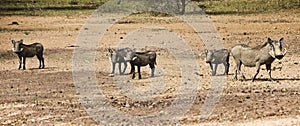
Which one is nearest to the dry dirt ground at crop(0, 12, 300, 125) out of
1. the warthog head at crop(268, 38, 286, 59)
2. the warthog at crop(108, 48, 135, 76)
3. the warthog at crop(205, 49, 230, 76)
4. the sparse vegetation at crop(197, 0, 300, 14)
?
the warthog at crop(205, 49, 230, 76)

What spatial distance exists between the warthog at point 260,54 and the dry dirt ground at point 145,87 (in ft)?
1.12

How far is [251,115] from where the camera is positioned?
394 inches

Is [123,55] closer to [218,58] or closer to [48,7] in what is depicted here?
[218,58]

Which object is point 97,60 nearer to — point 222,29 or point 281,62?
point 281,62

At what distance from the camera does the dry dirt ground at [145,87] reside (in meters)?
10.3

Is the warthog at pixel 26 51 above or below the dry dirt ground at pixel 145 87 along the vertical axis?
above

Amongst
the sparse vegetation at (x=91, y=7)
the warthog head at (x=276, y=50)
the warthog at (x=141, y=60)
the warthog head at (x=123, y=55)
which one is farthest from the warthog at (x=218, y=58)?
the sparse vegetation at (x=91, y=7)

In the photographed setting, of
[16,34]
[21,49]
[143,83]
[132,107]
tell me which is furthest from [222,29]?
[132,107]

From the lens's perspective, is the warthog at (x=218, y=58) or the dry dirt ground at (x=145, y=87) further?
the warthog at (x=218, y=58)

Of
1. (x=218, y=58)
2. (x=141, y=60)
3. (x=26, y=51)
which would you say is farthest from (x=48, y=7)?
(x=218, y=58)

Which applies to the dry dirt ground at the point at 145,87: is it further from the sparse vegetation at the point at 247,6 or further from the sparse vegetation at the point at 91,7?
the sparse vegetation at the point at 91,7

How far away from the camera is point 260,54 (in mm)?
13727

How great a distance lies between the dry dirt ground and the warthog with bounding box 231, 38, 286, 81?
34cm

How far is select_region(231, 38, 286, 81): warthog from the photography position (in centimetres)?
1321
